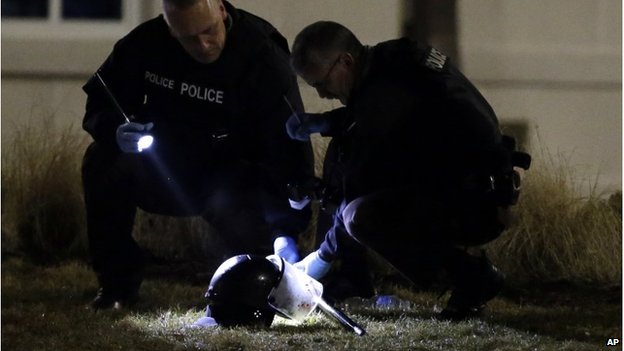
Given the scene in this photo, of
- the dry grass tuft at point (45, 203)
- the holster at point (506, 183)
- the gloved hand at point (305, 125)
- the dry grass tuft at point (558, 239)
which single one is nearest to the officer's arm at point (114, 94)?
the gloved hand at point (305, 125)

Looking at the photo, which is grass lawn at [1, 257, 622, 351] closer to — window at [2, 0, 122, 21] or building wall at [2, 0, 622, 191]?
building wall at [2, 0, 622, 191]

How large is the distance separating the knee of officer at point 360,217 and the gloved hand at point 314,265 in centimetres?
29

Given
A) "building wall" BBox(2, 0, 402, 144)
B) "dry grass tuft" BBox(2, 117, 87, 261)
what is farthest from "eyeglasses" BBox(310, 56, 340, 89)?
"building wall" BBox(2, 0, 402, 144)

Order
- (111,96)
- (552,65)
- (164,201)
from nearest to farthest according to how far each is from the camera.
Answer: (111,96)
(164,201)
(552,65)

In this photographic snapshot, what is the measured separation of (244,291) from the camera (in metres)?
4.98

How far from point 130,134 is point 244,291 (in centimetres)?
82

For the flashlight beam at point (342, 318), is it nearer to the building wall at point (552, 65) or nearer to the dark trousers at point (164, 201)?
the dark trousers at point (164, 201)

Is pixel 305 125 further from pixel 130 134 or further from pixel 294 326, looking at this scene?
pixel 294 326

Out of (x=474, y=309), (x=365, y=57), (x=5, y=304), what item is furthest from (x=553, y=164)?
(x=5, y=304)

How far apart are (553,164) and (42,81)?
3273 millimetres

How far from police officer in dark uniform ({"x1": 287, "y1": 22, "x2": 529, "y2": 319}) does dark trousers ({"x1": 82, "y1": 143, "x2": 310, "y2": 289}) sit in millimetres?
388

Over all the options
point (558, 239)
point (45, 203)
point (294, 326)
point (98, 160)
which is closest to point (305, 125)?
point (294, 326)

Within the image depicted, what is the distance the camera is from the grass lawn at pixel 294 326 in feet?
15.8

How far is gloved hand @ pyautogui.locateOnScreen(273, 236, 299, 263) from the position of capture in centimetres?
545
